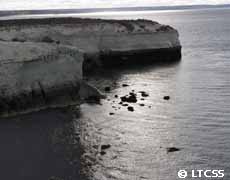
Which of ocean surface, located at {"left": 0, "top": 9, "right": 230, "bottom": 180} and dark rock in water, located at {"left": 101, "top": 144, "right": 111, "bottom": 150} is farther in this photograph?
dark rock in water, located at {"left": 101, "top": 144, "right": 111, "bottom": 150}

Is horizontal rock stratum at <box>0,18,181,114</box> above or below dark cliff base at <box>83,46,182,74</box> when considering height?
above

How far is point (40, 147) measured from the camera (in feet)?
83.2

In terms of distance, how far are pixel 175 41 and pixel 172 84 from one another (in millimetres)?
23624

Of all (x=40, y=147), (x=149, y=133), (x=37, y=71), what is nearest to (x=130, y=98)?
(x=37, y=71)

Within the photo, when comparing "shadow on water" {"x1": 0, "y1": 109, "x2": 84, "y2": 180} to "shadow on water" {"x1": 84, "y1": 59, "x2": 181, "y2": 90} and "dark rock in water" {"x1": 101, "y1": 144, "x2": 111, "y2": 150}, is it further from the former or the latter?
"shadow on water" {"x1": 84, "y1": 59, "x2": 181, "y2": 90}

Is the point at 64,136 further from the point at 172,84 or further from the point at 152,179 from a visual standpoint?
the point at 172,84

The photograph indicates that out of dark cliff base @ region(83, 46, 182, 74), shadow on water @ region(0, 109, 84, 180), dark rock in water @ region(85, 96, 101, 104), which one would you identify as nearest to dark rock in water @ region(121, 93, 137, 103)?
dark rock in water @ region(85, 96, 101, 104)

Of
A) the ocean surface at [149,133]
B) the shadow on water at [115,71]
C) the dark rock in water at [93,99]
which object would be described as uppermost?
the ocean surface at [149,133]

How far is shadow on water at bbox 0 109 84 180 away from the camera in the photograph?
21.8 meters

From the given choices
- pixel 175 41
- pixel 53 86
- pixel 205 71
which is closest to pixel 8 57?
pixel 53 86

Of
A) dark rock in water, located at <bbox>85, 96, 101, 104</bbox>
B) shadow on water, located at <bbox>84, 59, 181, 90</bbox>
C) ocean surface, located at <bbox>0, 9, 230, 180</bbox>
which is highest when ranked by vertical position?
ocean surface, located at <bbox>0, 9, 230, 180</bbox>

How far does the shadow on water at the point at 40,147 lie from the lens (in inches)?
860

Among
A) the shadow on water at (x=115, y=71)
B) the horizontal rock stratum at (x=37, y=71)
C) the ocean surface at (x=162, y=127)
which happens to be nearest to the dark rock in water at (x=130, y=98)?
the ocean surface at (x=162, y=127)

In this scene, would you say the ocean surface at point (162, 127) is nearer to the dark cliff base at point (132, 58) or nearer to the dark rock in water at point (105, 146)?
the dark rock in water at point (105, 146)
